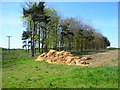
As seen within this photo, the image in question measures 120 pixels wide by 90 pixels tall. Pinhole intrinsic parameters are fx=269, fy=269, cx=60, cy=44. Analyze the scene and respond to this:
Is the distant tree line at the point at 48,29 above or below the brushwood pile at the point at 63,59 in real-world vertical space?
above

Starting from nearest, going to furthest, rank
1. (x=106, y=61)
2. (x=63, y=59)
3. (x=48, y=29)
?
1. (x=106, y=61)
2. (x=63, y=59)
3. (x=48, y=29)

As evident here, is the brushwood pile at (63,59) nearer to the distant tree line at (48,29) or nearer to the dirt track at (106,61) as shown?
the dirt track at (106,61)

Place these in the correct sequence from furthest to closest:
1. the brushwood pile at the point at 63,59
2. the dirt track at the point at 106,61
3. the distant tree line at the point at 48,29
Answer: the distant tree line at the point at 48,29 → the brushwood pile at the point at 63,59 → the dirt track at the point at 106,61

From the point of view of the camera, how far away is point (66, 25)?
4566 centimetres

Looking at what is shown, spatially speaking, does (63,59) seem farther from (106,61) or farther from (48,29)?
(48,29)

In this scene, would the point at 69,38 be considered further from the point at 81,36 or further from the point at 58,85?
the point at 58,85

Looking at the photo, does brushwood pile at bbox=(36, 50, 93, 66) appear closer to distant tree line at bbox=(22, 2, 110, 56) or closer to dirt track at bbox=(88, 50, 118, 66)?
dirt track at bbox=(88, 50, 118, 66)

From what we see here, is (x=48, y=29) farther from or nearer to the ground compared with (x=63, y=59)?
farther from the ground

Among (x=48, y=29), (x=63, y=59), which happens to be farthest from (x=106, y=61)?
(x=48, y=29)

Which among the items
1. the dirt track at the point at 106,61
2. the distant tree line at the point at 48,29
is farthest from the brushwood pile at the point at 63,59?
the distant tree line at the point at 48,29

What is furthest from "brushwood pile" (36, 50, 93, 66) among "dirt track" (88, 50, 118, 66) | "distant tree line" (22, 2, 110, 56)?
"distant tree line" (22, 2, 110, 56)

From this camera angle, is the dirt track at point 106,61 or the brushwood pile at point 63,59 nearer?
the dirt track at point 106,61

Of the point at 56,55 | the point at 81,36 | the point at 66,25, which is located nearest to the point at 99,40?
the point at 81,36

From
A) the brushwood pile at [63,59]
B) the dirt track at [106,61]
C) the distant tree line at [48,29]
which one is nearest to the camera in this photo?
the dirt track at [106,61]
